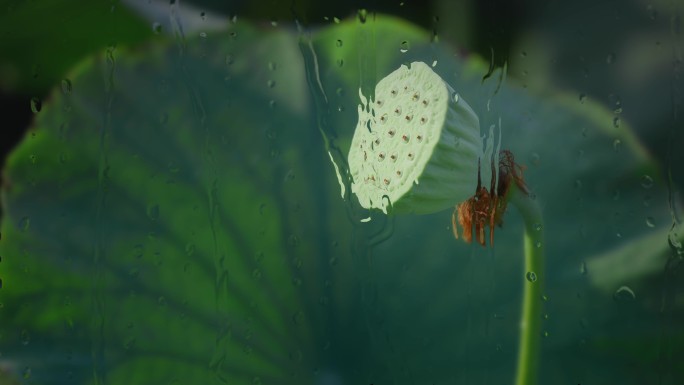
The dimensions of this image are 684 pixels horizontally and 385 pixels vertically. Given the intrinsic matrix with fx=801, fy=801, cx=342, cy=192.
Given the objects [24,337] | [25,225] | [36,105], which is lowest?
[24,337]

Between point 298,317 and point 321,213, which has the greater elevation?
point 321,213

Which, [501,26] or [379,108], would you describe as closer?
[379,108]

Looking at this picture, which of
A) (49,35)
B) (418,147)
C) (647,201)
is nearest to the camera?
(418,147)

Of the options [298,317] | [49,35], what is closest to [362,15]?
[298,317]

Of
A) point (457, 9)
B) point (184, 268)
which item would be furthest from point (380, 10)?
point (184, 268)

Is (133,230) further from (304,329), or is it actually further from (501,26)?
(501,26)

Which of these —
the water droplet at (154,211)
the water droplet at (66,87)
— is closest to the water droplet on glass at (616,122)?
the water droplet at (154,211)

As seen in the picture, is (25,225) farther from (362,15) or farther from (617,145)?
(617,145)
